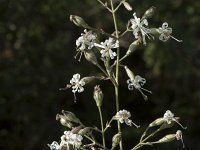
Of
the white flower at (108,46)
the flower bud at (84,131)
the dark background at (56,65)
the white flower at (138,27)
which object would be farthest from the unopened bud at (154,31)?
the dark background at (56,65)

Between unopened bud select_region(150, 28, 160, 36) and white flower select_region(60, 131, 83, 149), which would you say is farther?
unopened bud select_region(150, 28, 160, 36)

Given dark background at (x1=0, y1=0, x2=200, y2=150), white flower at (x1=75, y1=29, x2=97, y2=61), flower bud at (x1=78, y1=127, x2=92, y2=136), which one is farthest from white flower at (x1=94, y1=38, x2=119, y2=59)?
dark background at (x1=0, y1=0, x2=200, y2=150)

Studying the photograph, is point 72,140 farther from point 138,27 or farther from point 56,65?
point 56,65

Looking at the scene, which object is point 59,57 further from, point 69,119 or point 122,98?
point 69,119

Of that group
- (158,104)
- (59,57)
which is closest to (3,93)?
(59,57)

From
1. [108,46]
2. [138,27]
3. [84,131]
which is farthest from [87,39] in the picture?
[84,131]

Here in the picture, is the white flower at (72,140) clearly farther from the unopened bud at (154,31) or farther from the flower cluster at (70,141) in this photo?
the unopened bud at (154,31)

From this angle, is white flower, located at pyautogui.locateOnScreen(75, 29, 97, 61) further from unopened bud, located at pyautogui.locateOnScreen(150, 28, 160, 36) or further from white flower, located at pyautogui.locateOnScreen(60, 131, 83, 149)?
white flower, located at pyautogui.locateOnScreen(60, 131, 83, 149)

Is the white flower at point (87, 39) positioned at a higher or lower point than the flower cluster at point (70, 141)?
higher
